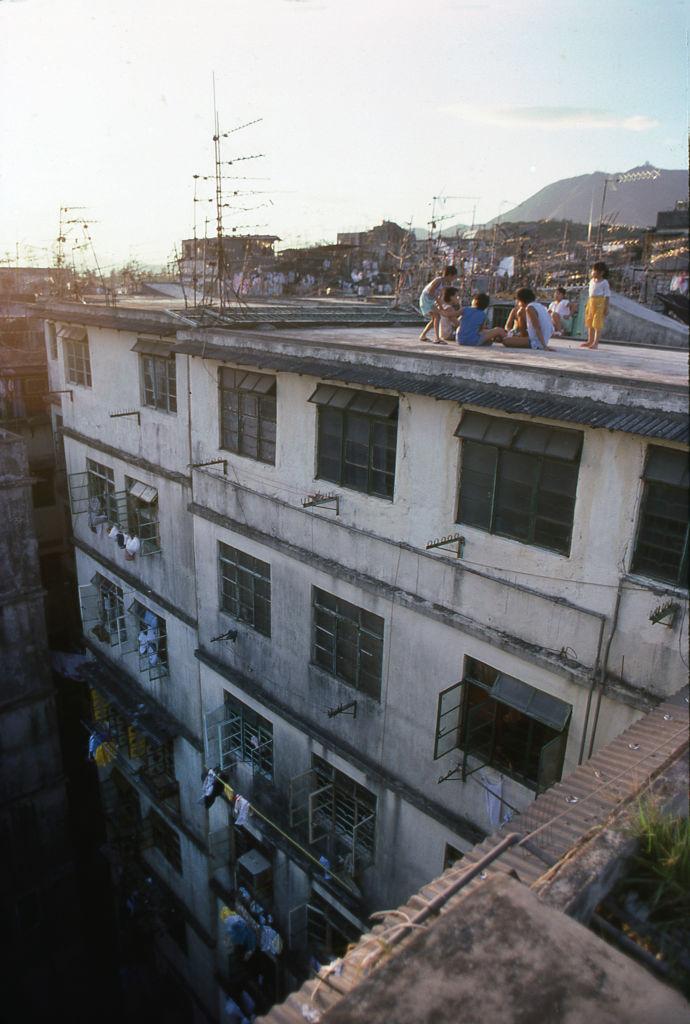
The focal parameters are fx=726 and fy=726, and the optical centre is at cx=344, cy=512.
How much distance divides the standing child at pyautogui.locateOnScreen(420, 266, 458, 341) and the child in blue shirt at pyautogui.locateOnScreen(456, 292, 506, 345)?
61 cm

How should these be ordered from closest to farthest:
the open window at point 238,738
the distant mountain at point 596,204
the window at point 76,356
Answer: the open window at point 238,738 → the window at point 76,356 → the distant mountain at point 596,204

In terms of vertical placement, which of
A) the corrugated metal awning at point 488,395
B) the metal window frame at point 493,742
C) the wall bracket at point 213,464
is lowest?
the metal window frame at point 493,742

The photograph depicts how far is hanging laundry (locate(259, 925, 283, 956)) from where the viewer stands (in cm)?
1532

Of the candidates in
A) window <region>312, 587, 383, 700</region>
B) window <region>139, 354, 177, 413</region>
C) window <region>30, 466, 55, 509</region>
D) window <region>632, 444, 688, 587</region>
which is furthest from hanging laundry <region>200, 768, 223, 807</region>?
window <region>30, 466, 55, 509</region>

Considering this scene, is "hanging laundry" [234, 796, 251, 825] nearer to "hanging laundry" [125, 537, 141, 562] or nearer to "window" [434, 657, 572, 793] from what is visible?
"window" [434, 657, 572, 793]

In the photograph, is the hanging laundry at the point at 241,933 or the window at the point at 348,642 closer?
the window at the point at 348,642

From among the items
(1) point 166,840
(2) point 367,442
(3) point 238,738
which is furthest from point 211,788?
(2) point 367,442

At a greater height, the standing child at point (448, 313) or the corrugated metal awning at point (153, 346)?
the standing child at point (448, 313)

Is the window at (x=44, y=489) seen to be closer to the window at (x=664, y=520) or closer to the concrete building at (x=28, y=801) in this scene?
the concrete building at (x=28, y=801)

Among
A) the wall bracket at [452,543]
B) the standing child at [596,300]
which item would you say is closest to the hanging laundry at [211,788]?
the wall bracket at [452,543]

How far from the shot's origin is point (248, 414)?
531 inches

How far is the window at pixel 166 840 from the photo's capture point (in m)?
19.4

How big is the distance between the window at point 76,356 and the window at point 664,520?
1518 cm

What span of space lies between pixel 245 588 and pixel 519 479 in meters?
6.96
